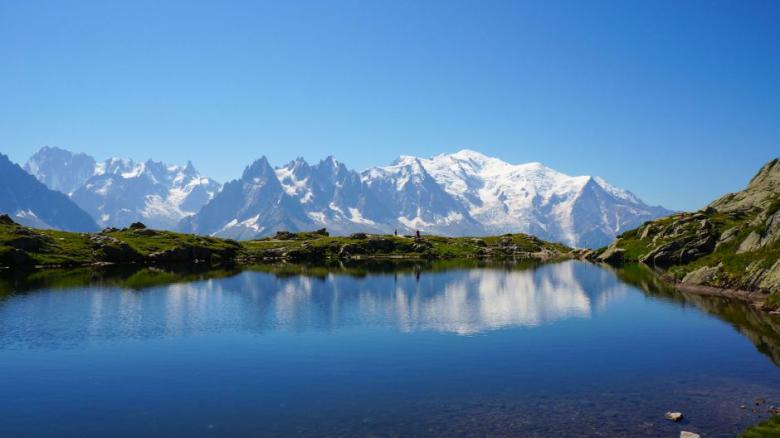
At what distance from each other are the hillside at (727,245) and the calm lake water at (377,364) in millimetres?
8276

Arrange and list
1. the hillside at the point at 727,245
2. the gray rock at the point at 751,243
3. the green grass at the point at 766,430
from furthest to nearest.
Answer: the gray rock at the point at 751,243, the hillside at the point at 727,245, the green grass at the point at 766,430

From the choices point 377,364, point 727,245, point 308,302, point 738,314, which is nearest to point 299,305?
point 308,302

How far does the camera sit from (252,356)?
55562 millimetres

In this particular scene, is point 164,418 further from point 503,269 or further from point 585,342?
point 503,269

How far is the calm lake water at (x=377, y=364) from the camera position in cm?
3734

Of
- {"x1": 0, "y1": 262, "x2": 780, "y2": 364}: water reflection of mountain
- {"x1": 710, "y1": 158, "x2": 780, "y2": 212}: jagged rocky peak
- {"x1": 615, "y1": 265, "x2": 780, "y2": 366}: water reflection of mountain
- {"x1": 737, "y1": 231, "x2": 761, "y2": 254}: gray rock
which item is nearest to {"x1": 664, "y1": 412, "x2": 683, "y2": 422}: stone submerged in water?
{"x1": 615, "y1": 265, "x2": 780, "y2": 366}: water reflection of mountain

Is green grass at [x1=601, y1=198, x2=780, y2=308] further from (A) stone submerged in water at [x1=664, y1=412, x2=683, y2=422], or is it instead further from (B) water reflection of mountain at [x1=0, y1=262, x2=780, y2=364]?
(A) stone submerged in water at [x1=664, y1=412, x2=683, y2=422]

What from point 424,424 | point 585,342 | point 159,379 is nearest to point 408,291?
point 585,342

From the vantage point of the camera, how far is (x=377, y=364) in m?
52.1

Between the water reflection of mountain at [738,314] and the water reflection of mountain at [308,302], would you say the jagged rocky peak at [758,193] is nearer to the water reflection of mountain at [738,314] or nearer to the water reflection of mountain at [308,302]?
the water reflection of mountain at [308,302]

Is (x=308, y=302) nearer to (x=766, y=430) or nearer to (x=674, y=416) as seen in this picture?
(x=674, y=416)

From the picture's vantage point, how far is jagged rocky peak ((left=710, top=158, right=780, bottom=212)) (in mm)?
172038

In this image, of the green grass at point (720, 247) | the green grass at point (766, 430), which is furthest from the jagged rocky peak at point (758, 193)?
the green grass at point (766, 430)

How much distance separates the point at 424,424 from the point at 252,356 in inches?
972
